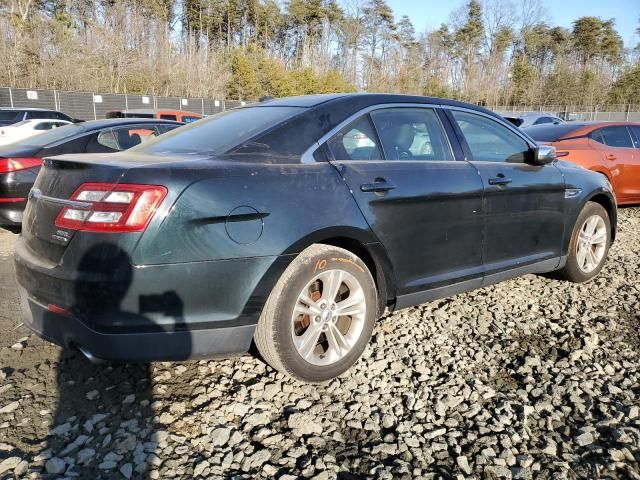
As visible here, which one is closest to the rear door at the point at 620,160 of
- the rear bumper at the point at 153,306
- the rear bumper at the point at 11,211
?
the rear bumper at the point at 153,306

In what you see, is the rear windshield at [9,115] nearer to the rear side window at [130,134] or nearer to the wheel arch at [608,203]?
the rear side window at [130,134]

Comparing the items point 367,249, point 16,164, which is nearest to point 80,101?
point 16,164

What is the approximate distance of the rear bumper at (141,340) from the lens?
7.54ft

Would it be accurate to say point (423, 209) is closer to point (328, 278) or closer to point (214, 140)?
point (328, 278)

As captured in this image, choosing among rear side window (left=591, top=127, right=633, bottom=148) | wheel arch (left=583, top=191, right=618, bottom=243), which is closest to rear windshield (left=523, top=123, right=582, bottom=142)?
rear side window (left=591, top=127, right=633, bottom=148)

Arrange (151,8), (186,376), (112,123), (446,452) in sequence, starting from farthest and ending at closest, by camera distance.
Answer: (151,8) → (112,123) → (186,376) → (446,452)

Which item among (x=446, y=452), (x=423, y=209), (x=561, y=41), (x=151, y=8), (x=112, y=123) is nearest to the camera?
(x=446, y=452)

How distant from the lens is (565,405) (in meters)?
2.62

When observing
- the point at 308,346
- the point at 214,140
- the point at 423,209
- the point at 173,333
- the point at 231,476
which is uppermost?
the point at 214,140

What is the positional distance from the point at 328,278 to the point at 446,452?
101 cm

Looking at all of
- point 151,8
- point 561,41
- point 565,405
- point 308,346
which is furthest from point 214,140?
point 561,41

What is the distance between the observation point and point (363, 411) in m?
2.57

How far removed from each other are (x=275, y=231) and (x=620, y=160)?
7492 millimetres

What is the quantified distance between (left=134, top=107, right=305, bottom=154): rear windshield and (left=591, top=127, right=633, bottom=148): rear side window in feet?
22.2
